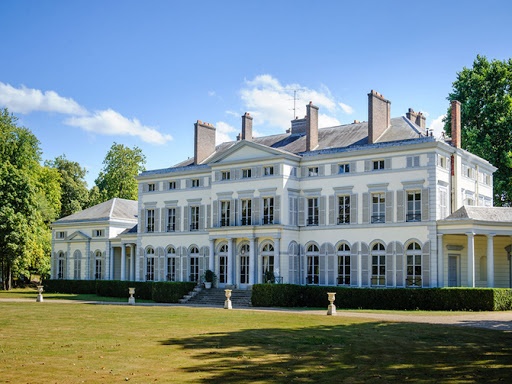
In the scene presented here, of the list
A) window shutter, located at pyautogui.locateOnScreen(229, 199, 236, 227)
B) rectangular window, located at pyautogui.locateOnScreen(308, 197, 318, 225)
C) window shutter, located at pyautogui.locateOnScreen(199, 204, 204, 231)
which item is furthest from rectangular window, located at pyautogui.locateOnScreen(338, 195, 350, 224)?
window shutter, located at pyautogui.locateOnScreen(199, 204, 204, 231)

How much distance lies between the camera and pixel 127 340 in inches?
730

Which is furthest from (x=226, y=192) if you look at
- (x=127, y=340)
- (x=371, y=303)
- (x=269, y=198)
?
(x=127, y=340)

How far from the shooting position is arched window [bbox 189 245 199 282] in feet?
143

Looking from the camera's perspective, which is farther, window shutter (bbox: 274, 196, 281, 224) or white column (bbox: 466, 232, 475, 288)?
window shutter (bbox: 274, 196, 281, 224)

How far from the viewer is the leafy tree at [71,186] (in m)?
71.6

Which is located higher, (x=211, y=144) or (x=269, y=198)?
(x=211, y=144)

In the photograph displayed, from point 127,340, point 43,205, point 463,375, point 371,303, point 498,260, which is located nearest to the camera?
point 463,375

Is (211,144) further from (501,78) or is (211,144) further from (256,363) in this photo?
(256,363)

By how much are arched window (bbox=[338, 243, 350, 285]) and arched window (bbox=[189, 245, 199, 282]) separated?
10.5 meters

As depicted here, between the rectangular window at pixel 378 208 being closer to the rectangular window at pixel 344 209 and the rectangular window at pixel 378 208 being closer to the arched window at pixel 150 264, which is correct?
the rectangular window at pixel 344 209

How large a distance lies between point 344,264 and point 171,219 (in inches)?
536

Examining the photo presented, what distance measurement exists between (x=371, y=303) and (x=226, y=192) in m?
12.1

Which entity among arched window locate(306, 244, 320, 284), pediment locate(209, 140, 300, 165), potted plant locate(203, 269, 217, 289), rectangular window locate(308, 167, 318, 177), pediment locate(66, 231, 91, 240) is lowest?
potted plant locate(203, 269, 217, 289)

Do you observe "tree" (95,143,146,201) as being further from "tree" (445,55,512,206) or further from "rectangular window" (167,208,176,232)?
"tree" (445,55,512,206)
